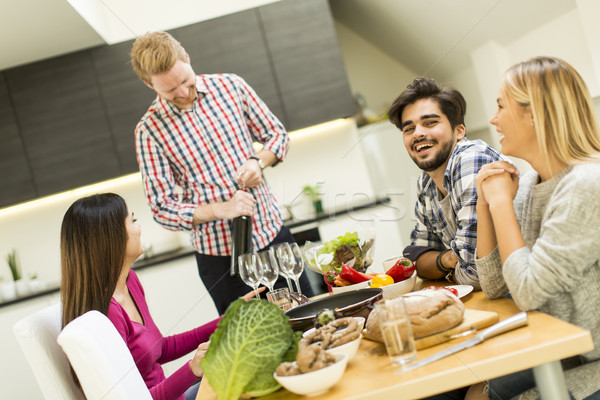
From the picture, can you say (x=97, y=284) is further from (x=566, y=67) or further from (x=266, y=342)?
(x=566, y=67)

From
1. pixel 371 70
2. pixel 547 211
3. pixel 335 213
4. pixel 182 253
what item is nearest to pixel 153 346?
pixel 547 211

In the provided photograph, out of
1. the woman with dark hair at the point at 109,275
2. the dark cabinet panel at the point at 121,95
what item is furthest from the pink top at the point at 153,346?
the dark cabinet panel at the point at 121,95

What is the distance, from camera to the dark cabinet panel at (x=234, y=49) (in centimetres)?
365

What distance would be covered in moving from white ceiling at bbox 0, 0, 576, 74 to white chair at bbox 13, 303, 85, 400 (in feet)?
7.22

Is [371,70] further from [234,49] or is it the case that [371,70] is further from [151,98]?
[151,98]

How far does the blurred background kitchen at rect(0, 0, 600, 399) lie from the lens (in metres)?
3.51

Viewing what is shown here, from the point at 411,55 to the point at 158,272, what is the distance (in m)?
2.45

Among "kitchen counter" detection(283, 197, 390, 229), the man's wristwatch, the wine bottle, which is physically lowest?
"kitchen counter" detection(283, 197, 390, 229)

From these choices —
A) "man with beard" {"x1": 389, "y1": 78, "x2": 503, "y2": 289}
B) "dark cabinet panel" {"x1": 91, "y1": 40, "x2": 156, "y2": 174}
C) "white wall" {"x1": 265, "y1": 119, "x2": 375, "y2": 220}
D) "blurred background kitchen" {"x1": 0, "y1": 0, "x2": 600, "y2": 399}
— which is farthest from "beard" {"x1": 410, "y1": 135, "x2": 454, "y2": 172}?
"dark cabinet panel" {"x1": 91, "y1": 40, "x2": 156, "y2": 174}

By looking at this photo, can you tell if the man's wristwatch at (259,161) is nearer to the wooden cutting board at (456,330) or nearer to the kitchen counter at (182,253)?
the wooden cutting board at (456,330)

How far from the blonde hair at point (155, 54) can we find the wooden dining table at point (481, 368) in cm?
131

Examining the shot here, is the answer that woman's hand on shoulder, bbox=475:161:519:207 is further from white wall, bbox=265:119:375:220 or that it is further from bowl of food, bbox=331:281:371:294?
white wall, bbox=265:119:375:220

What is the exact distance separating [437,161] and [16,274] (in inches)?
126

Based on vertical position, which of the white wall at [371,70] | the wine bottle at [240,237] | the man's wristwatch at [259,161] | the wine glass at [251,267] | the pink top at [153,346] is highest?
the white wall at [371,70]
